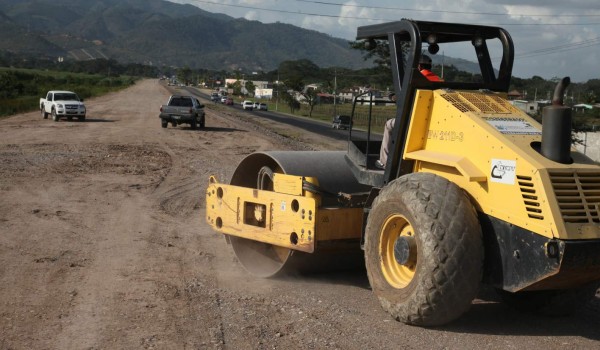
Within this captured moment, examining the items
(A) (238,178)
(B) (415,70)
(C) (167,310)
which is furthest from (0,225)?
(B) (415,70)

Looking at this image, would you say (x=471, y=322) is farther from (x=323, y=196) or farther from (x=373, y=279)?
(x=323, y=196)

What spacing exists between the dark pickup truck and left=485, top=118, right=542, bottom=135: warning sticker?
3072 centimetres

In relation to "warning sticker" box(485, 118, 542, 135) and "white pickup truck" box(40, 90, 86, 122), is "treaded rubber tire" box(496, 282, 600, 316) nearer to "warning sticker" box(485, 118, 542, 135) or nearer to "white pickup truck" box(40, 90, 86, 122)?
"warning sticker" box(485, 118, 542, 135)

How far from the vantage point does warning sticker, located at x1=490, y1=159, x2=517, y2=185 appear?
5.49 m

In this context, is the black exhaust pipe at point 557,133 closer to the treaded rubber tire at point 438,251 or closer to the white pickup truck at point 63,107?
the treaded rubber tire at point 438,251

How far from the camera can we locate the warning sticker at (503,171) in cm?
549

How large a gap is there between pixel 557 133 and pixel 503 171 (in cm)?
49

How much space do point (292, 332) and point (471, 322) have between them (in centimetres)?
158

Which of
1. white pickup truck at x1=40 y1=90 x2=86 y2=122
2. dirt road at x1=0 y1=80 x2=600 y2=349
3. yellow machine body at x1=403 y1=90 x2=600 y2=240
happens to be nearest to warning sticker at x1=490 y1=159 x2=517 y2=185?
yellow machine body at x1=403 y1=90 x2=600 y2=240

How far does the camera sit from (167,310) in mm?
6699

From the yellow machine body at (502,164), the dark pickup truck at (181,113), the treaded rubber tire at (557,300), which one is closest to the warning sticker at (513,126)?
the yellow machine body at (502,164)

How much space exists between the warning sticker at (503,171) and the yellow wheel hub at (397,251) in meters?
0.85

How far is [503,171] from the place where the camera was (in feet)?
18.3

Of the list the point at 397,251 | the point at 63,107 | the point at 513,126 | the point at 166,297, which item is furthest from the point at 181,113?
the point at 513,126
